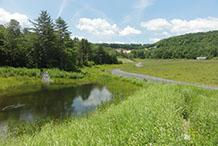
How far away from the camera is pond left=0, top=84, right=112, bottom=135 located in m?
25.1

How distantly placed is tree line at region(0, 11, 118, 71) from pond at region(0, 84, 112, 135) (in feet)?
80.4

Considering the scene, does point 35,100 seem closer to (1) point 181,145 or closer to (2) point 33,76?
(2) point 33,76

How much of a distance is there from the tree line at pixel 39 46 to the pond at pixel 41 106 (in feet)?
80.4

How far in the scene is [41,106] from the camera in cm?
3084

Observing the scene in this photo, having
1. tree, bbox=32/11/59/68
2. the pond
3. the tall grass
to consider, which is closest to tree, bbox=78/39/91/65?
tree, bbox=32/11/59/68

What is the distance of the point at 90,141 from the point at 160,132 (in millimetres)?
1738

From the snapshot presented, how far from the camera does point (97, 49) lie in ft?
395

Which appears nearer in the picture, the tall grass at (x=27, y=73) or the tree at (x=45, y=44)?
the tall grass at (x=27, y=73)

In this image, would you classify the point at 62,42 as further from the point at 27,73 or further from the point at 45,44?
the point at 27,73

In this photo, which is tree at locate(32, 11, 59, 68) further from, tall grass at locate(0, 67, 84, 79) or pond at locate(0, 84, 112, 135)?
pond at locate(0, 84, 112, 135)

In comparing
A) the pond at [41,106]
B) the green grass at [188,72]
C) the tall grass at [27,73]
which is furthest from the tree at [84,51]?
the pond at [41,106]

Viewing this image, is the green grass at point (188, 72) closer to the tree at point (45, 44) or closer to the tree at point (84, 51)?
the tree at point (84, 51)

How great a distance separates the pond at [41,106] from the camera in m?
25.1

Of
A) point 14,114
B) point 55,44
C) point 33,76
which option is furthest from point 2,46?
point 14,114
